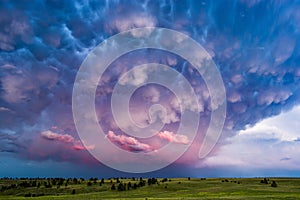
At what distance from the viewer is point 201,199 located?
132 ft

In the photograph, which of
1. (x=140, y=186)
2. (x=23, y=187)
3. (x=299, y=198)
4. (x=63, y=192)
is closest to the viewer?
(x=299, y=198)

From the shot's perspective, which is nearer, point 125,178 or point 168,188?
point 168,188

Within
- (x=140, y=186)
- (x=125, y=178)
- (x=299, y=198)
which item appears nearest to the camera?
(x=299, y=198)

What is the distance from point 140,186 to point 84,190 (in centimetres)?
1276

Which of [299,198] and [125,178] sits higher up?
[125,178]

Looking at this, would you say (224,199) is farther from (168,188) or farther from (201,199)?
(168,188)

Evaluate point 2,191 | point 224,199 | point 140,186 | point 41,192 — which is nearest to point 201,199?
point 224,199

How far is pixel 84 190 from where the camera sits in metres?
64.0

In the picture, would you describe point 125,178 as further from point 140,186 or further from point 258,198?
point 258,198

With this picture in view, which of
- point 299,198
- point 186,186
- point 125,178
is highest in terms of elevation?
point 125,178

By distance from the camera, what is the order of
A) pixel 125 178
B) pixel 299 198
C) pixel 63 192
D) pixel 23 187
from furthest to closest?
pixel 125 178
pixel 23 187
pixel 63 192
pixel 299 198

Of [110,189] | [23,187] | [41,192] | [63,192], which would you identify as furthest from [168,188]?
[23,187]

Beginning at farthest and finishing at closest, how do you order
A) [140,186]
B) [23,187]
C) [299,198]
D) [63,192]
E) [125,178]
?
[125,178] < [23,187] < [140,186] < [63,192] < [299,198]

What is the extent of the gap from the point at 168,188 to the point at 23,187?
37.0m
